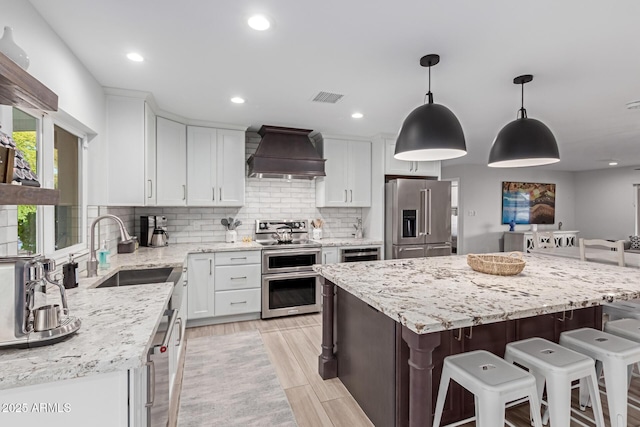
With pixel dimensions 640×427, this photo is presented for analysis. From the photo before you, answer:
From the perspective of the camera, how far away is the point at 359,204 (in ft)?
15.0

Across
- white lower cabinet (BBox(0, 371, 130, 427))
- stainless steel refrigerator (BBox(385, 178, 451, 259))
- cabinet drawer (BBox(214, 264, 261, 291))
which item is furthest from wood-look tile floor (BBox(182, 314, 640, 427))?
stainless steel refrigerator (BBox(385, 178, 451, 259))

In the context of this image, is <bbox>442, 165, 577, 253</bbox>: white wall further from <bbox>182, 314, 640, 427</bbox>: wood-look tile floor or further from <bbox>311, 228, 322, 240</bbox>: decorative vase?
<bbox>182, 314, 640, 427</bbox>: wood-look tile floor

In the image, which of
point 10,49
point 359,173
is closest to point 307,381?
point 10,49

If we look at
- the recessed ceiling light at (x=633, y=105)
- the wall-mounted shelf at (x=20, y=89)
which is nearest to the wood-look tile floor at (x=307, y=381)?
the wall-mounted shelf at (x=20, y=89)

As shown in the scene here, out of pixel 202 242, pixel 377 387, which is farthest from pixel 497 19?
pixel 202 242

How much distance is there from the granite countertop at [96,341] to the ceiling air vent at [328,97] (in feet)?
6.82

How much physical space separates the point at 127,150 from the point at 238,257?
157 cm

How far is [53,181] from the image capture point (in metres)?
2.15

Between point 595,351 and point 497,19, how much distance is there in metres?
1.89

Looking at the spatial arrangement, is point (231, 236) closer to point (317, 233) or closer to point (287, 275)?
point (287, 275)

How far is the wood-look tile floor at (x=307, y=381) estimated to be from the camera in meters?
2.03

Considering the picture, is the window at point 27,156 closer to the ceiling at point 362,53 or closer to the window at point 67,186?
the window at point 67,186

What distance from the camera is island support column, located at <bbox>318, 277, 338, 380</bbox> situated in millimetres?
2465

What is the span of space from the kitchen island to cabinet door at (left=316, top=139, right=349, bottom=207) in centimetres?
192
